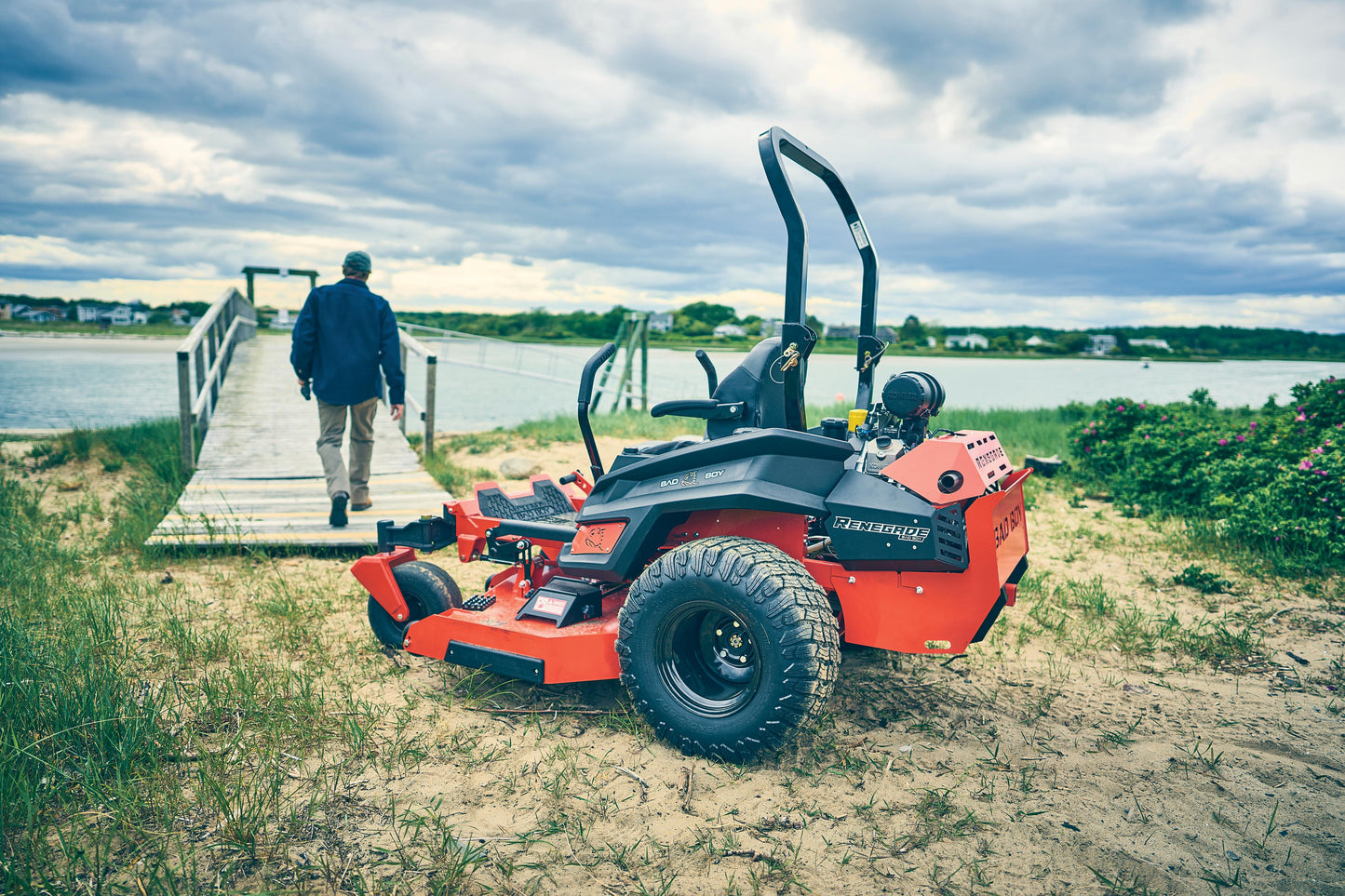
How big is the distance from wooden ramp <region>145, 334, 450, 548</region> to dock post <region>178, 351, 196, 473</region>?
0.18 meters

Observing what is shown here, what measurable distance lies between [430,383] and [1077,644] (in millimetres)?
8066

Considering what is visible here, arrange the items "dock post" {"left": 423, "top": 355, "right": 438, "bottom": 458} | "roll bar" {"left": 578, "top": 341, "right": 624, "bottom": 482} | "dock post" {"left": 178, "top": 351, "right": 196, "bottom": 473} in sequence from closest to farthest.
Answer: "roll bar" {"left": 578, "top": 341, "right": 624, "bottom": 482} < "dock post" {"left": 178, "top": 351, "right": 196, "bottom": 473} < "dock post" {"left": 423, "top": 355, "right": 438, "bottom": 458}

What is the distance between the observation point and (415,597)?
157 inches

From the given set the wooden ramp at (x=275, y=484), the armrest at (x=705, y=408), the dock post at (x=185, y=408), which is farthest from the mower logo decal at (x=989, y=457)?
the dock post at (x=185, y=408)

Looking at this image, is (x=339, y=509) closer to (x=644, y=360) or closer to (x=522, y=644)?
(x=522, y=644)

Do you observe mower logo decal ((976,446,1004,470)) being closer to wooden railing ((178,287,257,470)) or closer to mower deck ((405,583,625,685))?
mower deck ((405,583,625,685))

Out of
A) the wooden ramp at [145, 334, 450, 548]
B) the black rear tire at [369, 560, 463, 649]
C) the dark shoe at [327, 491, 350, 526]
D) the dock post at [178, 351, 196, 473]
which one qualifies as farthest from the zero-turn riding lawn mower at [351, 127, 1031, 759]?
the dock post at [178, 351, 196, 473]

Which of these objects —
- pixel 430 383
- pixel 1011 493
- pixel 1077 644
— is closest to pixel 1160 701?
pixel 1077 644

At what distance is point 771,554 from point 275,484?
675cm

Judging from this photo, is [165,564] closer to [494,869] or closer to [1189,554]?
[494,869]

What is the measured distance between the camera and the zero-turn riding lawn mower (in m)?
2.68

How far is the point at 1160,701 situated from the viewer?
3.55 metres

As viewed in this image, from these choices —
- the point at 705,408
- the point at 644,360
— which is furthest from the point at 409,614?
the point at 644,360

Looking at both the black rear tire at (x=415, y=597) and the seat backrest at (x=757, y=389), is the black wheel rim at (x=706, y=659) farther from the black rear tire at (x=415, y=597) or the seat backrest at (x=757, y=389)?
the black rear tire at (x=415, y=597)
